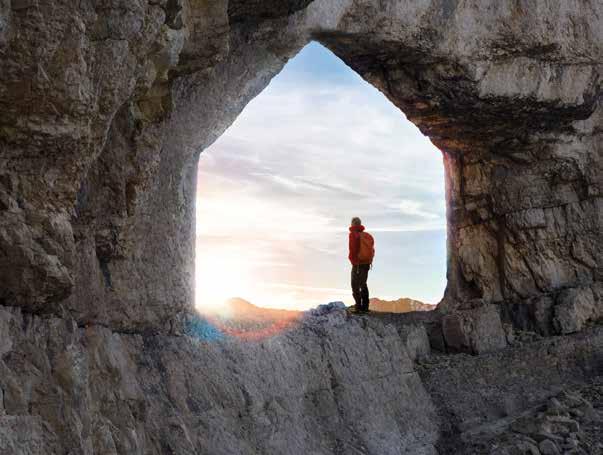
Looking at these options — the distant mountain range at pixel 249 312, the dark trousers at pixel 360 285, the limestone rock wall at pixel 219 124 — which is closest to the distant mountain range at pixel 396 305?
the limestone rock wall at pixel 219 124

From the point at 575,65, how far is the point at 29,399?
7.85 meters

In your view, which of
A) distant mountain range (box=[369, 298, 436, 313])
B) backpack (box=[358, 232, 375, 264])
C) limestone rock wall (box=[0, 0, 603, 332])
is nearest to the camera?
limestone rock wall (box=[0, 0, 603, 332])

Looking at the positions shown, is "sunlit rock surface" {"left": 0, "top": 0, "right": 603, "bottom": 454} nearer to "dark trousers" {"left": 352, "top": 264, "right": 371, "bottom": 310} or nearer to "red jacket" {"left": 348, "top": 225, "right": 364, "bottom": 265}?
"dark trousers" {"left": 352, "top": 264, "right": 371, "bottom": 310}

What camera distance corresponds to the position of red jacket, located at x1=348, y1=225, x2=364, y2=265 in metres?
9.82

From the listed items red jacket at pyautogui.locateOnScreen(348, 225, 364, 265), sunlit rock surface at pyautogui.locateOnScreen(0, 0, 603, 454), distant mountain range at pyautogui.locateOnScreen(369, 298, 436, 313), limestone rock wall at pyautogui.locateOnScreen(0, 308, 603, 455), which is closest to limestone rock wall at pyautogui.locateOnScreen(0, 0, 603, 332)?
sunlit rock surface at pyautogui.locateOnScreen(0, 0, 603, 454)

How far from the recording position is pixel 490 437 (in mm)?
7969

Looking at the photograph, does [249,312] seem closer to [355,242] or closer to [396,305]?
[355,242]

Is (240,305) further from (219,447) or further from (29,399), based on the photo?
(29,399)

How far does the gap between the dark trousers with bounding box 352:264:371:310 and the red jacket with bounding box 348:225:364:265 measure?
11 cm

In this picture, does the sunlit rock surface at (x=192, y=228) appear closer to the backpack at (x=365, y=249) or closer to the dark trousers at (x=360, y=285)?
the dark trousers at (x=360, y=285)

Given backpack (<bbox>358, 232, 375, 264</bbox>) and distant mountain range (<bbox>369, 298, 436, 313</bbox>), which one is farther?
distant mountain range (<bbox>369, 298, 436, 313</bbox>)

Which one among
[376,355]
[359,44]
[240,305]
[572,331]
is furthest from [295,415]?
[572,331]

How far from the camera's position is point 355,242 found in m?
9.83

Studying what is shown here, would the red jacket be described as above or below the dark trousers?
above
